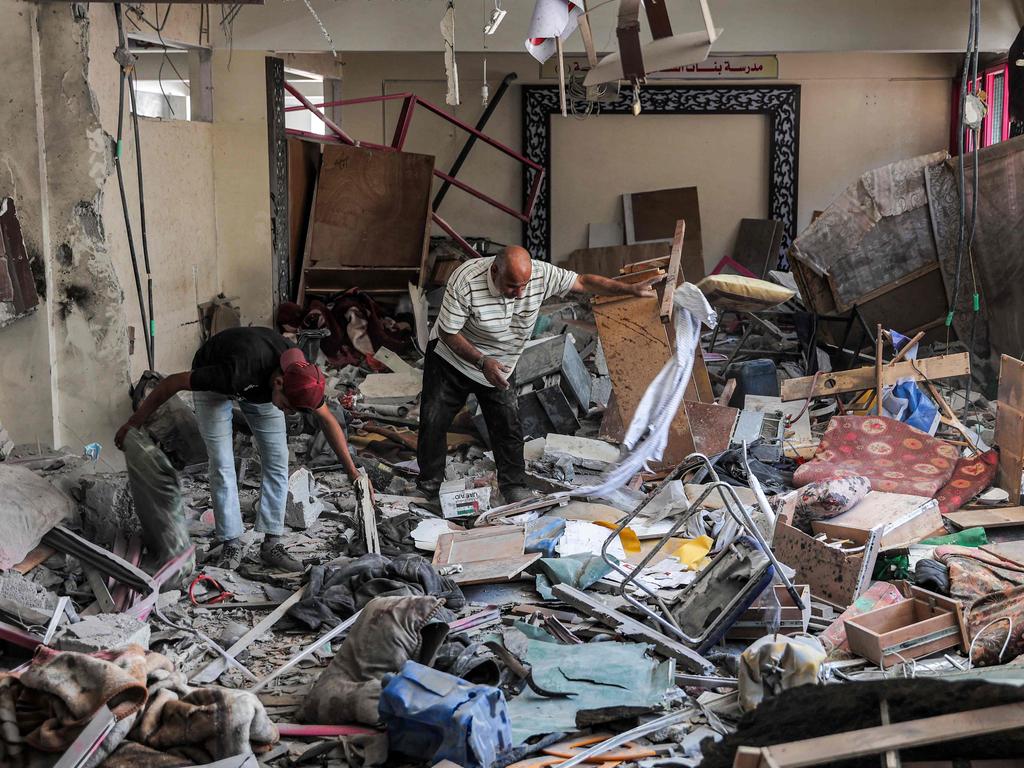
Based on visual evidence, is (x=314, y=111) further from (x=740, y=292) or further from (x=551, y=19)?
(x=551, y=19)

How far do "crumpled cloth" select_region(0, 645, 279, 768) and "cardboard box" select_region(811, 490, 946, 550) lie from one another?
325cm

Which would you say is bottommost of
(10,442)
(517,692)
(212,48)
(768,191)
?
(517,692)

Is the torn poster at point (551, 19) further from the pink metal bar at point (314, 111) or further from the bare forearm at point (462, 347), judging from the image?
the pink metal bar at point (314, 111)

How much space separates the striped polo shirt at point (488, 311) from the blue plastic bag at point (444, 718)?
299cm

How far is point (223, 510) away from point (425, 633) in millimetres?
1824

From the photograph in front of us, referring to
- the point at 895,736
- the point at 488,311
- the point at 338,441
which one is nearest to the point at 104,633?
the point at 338,441

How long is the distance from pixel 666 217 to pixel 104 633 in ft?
38.1

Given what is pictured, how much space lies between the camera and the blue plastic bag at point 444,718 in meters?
3.77

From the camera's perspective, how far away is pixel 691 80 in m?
14.9

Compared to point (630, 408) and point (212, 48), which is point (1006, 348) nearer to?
point (630, 408)

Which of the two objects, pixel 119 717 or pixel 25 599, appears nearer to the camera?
pixel 119 717

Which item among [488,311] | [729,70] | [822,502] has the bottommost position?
[822,502]

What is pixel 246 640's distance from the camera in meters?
4.88

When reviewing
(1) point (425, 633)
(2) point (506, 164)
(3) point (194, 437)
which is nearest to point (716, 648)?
(1) point (425, 633)
